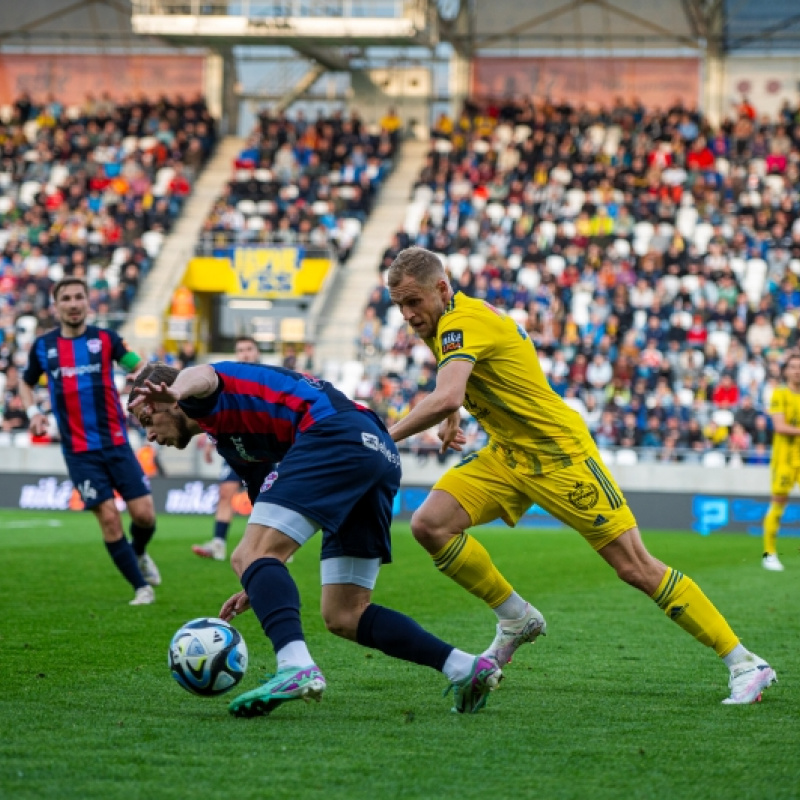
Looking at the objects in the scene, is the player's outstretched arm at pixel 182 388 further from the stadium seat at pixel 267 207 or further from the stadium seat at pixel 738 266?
the stadium seat at pixel 267 207

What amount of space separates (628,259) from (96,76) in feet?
66.8

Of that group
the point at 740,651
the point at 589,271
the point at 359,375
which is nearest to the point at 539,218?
the point at 589,271

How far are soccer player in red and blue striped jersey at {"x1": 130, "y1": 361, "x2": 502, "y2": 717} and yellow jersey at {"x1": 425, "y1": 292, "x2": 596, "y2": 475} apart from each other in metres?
0.80

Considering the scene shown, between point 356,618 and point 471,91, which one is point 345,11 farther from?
point 356,618

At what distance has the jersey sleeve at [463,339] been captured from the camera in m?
5.74

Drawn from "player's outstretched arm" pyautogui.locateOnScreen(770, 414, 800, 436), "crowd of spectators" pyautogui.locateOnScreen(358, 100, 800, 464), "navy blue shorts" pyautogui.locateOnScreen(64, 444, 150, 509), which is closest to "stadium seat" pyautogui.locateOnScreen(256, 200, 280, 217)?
"crowd of spectators" pyautogui.locateOnScreen(358, 100, 800, 464)

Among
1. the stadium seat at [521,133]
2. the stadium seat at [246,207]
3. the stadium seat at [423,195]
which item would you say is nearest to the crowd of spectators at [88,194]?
the stadium seat at [246,207]

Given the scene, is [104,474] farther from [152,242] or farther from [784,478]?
[152,242]

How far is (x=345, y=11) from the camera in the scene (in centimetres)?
3297

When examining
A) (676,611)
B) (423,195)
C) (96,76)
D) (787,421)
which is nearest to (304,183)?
(423,195)

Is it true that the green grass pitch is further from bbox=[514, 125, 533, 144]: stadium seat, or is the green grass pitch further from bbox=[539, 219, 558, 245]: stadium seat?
bbox=[514, 125, 533, 144]: stadium seat

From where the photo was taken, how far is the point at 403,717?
5.40 m

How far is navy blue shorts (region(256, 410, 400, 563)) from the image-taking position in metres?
5.19

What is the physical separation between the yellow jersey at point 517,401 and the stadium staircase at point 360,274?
19662 mm
